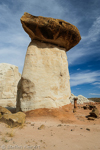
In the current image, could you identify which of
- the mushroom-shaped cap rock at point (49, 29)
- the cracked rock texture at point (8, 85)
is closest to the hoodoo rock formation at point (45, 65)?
the mushroom-shaped cap rock at point (49, 29)

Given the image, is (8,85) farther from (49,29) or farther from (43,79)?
(49,29)

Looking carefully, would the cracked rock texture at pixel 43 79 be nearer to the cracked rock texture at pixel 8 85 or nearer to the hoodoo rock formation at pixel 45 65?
the hoodoo rock formation at pixel 45 65

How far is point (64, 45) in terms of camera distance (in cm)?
841

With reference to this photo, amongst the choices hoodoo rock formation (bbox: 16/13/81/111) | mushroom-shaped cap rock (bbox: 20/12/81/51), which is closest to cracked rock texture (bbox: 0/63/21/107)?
hoodoo rock formation (bbox: 16/13/81/111)

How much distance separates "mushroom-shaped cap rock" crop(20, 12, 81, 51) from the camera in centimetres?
687

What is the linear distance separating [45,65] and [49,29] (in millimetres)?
2120

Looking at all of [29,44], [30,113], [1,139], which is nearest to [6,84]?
[29,44]

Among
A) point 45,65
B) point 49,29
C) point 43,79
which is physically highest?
point 49,29

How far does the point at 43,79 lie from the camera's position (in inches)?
270

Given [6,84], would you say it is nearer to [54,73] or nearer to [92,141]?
[54,73]

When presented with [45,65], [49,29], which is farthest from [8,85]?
[49,29]

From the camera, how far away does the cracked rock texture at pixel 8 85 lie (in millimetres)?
12891

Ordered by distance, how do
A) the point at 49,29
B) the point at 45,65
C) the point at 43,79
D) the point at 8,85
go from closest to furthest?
the point at 43,79
the point at 49,29
the point at 45,65
the point at 8,85

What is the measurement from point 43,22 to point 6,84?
8.92 meters
